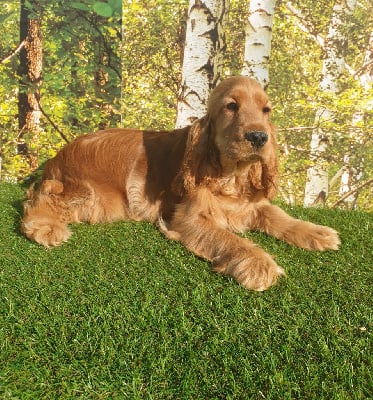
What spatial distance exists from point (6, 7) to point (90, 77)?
1092 mm

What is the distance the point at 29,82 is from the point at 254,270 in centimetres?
346

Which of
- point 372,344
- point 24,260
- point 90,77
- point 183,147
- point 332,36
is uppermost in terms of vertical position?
point 332,36

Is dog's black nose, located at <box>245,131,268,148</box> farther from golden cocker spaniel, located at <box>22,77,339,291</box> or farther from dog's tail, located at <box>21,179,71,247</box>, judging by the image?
dog's tail, located at <box>21,179,71,247</box>

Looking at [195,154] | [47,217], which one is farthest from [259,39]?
[47,217]

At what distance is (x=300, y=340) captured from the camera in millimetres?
1828

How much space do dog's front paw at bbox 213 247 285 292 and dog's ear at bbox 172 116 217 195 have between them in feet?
2.14

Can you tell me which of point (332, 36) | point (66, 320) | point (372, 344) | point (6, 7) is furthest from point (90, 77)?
point (372, 344)

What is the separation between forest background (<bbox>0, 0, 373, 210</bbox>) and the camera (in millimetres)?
4348

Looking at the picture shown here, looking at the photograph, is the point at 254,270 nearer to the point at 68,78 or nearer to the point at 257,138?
the point at 257,138

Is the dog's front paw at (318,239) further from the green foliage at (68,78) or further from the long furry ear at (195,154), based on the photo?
the green foliage at (68,78)

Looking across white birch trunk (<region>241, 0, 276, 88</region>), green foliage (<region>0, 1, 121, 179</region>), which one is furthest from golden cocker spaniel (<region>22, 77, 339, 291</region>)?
white birch trunk (<region>241, 0, 276, 88</region>)

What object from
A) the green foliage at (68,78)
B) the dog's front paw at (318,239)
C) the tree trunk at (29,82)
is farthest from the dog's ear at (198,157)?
the tree trunk at (29,82)

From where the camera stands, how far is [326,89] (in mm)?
4430

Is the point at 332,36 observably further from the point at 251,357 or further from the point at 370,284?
the point at 251,357
